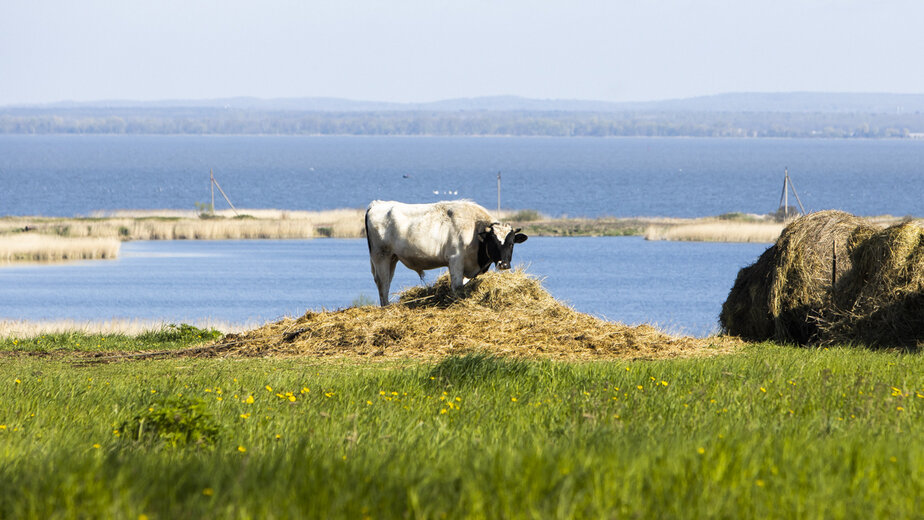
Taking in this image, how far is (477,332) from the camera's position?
15.8m

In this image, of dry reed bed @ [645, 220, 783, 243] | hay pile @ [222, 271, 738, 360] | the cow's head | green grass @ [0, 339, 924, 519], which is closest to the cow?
the cow's head

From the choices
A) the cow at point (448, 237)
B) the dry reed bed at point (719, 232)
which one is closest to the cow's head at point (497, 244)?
the cow at point (448, 237)

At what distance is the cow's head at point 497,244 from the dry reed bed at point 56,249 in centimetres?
5553

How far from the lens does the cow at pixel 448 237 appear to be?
18.2 meters

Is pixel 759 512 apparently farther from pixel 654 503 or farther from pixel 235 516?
pixel 235 516

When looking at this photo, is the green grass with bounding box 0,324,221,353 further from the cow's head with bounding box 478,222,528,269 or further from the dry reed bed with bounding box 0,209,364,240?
the dry reed bed with bounding box 0,209,364,240

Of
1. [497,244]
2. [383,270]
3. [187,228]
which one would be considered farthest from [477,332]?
[187,228]

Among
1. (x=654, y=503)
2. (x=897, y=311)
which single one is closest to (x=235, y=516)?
(x=654, y=503)

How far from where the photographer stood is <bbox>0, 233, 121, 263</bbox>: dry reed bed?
67625 mm

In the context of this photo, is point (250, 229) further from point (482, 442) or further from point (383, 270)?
point (482, 442)

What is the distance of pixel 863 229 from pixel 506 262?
5900 millimetres

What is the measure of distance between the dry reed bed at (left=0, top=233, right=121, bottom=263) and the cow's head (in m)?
55.5

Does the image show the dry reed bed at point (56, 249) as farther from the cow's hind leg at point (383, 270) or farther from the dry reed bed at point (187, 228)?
the cow's hind leg at point (383, 270)

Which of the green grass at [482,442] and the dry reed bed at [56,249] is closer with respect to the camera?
the green grass at [482,442]
